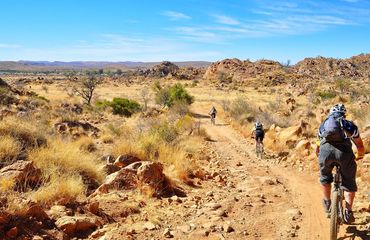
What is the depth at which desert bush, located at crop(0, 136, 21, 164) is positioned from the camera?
8.26 m

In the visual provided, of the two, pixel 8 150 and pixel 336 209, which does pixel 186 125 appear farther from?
pixel 336 209

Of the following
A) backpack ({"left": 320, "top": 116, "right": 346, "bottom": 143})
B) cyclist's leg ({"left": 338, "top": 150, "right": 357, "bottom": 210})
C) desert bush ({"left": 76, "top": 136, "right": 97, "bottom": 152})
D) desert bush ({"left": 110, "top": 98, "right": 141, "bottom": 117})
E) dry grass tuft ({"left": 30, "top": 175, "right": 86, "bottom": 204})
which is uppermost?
backpack ({"left": 320, "top": 116, "right": 346, "bottom": 143})

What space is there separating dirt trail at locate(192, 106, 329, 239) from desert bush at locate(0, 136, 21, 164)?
4.62 metres

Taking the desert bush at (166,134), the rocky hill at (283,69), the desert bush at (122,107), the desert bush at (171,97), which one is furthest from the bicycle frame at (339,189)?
the rocky hill at (283,69)

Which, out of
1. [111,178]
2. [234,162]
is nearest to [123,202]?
[111,178]

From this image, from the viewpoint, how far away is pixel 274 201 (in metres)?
7.87

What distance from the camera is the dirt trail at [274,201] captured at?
626 cm

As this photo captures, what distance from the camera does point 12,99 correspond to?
25375 mm

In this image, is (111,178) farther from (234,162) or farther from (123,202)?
(234,162)

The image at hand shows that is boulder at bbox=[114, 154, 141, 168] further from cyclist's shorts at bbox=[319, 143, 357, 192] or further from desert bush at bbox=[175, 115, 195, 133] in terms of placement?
desert bush at bbox=[175, 115, 195, 133]

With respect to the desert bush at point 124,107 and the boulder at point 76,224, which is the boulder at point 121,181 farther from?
the desert bush at point 124,107

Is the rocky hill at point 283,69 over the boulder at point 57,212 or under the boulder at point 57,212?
over

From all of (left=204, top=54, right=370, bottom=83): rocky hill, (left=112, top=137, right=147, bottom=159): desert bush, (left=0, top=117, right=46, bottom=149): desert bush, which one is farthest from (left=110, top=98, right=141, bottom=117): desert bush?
(left=204, top=54, right=370, bottom=83): rocky hill

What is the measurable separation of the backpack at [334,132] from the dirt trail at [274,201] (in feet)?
5.08
